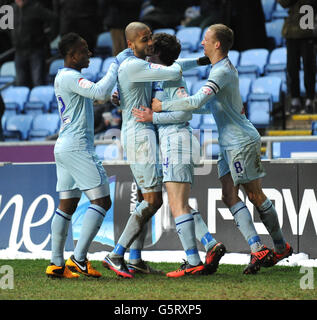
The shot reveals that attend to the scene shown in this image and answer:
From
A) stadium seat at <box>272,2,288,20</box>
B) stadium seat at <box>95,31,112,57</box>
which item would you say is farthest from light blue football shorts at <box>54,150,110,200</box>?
stadium seat at <box>95,31,112,57</box>

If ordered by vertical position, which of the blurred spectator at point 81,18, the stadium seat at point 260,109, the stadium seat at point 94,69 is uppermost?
the blurred spectator at point 81,18

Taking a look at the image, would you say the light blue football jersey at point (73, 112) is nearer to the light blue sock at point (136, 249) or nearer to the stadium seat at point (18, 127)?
the light blue sock at point (136, 249)

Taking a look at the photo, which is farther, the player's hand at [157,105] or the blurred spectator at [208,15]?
the blurred spectator at [208,15]

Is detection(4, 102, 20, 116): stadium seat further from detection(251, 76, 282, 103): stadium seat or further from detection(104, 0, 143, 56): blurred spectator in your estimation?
detection(251, 76, 282, 103): stadium seat

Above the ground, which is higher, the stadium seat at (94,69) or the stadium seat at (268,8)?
the stadium seat at (268,8)

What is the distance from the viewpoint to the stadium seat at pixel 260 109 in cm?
1130

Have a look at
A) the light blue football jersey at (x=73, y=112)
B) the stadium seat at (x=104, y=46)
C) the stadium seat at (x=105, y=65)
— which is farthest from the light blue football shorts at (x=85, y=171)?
the stadium seat at (x=104, y=46)

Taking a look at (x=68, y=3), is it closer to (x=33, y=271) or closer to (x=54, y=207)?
(x=54, y=207)

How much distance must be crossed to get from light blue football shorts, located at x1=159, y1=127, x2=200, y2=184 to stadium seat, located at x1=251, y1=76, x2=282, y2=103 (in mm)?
5442

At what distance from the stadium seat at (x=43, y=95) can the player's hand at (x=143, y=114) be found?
24.9 ft

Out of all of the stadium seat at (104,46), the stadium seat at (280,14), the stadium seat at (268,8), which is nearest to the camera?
the stadium seat at (280,14)
